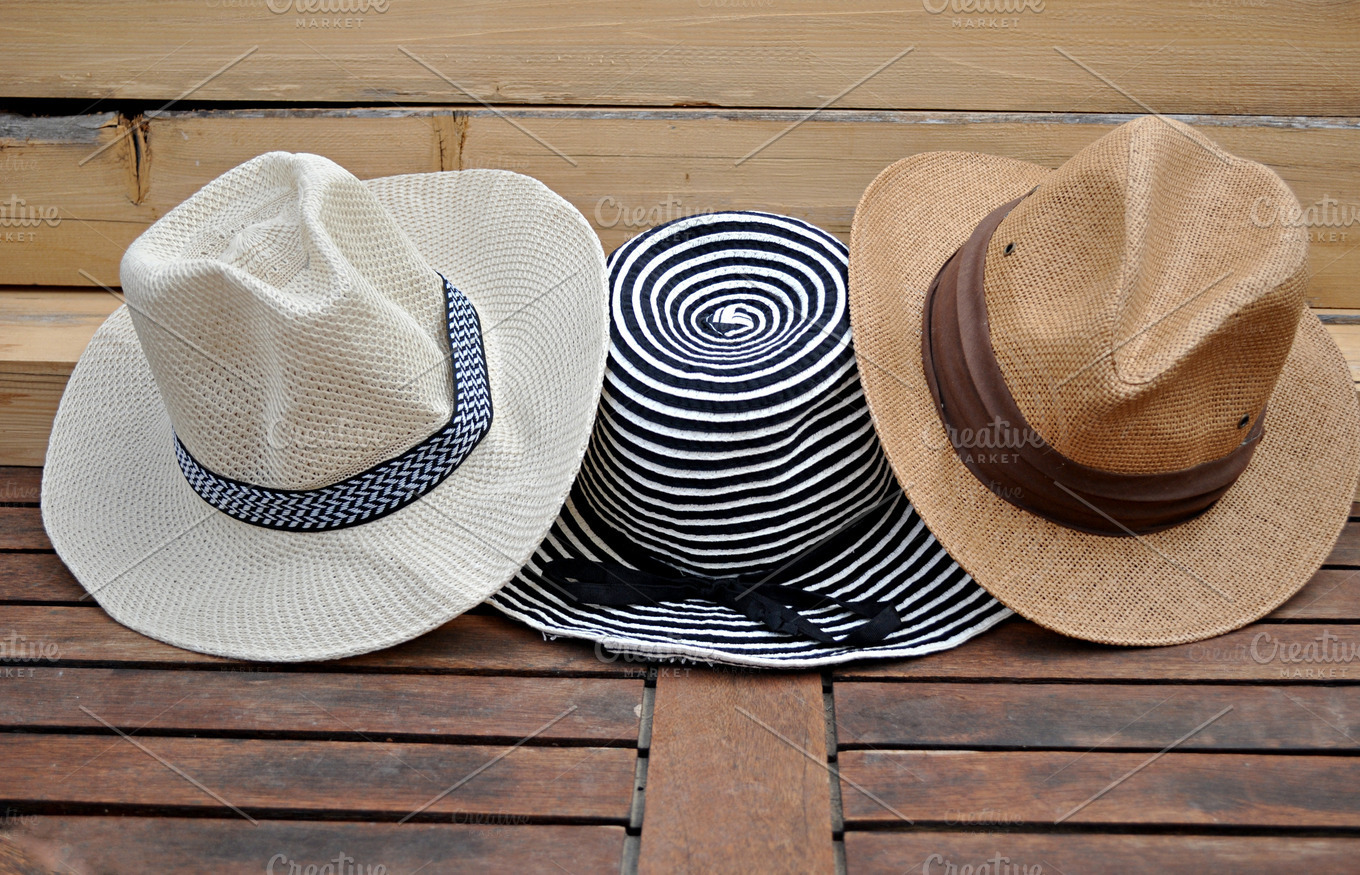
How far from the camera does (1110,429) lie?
1464mm

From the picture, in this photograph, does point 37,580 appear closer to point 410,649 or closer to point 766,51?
point 410,649

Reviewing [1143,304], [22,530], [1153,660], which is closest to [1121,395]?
[1143,304]

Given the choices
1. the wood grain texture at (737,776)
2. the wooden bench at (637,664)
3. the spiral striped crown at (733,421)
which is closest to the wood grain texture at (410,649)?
the wooden bench at (637,664)

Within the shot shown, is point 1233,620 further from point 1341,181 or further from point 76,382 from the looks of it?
point 76,382

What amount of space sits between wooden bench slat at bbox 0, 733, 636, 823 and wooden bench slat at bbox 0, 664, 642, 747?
30 millimetres

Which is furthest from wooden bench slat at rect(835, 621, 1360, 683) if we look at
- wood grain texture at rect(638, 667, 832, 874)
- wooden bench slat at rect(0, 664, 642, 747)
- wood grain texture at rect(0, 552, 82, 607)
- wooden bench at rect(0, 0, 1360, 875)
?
wood grain texture at rect(0, 552, 82, 607)

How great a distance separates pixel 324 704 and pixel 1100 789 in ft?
3.64

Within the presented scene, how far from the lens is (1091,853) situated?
127cm

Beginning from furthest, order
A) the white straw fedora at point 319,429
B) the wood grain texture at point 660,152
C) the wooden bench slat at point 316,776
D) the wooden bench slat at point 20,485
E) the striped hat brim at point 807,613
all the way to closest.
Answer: the wood grain texture at point 660,152
the wooden bench slat at point 20,485
the striped hat brim at point 807,613
the white straw fedora at point 319,429
the wooden bench slat at point 316,776

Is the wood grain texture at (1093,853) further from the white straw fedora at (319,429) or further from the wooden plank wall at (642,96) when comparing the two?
the wooden plank wall at (642,96)

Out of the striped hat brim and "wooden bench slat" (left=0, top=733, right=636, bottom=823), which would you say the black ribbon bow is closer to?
the striped hat brim

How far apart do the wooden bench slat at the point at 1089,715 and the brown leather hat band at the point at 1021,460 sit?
0.26 meters

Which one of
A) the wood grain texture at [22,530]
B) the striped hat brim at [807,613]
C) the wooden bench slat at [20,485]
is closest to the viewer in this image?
the striped hat brim at [807,613]

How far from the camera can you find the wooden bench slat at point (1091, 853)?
126 centimetres
